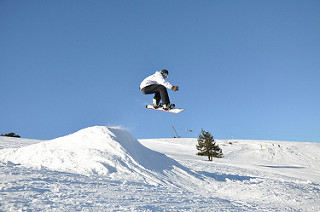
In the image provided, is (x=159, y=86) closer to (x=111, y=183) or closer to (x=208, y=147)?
(x=111, y=183)

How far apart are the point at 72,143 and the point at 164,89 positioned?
372 centimetres

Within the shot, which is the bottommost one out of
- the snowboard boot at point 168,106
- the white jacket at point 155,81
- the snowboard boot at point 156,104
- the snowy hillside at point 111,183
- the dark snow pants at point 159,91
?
the snowy hillside at point 111,183

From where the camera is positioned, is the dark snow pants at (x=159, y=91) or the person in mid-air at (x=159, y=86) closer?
the person in mid-air at (x=159, y=86)

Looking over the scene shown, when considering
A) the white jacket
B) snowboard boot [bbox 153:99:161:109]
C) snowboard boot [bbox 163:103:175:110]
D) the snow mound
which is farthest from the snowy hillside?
the white jacket

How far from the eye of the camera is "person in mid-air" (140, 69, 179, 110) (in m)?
7.89

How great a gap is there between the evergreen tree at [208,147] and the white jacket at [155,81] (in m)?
17.3

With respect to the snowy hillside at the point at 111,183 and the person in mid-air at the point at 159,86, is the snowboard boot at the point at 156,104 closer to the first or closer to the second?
the person in mid-air at the point at 159,86

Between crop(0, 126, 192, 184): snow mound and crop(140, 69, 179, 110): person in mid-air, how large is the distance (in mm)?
1972

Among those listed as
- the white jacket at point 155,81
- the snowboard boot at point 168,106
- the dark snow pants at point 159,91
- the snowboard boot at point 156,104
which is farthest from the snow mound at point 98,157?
the white jacket at point 155,81

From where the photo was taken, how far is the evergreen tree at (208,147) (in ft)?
79.2

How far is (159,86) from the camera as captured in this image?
26.9 feet

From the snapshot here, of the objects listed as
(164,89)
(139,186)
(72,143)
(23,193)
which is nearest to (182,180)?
(139,186)

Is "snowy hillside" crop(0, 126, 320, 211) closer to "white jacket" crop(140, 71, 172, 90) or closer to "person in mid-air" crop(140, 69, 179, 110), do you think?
"person in mid-air" crop(140, 69, 179, 110)

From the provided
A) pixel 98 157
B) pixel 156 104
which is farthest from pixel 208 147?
pixel 98 157
